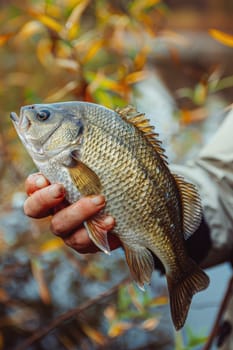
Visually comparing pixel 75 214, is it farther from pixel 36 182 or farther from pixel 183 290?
pixel 183 290

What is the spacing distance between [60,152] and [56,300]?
6.30ft

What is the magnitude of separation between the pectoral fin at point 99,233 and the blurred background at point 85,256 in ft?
2.46

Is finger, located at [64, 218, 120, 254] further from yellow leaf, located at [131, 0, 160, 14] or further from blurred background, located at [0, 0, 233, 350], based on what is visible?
yellow leaf, located at [131, 0, 160, 14]

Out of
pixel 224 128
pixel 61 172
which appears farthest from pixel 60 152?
pixel 224 128

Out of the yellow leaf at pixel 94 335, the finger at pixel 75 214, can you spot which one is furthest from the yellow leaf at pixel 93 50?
the yellow leaf at pixel 94 335

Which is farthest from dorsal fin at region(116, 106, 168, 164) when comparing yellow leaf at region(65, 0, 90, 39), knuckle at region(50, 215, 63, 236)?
yellow leaf at region(65, 0, 90, 39)

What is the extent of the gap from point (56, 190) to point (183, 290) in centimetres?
29

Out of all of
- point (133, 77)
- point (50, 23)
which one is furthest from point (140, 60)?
point (50, 23)

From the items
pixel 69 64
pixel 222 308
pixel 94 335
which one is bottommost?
pixel 94 335

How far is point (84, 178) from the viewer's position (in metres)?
1.06

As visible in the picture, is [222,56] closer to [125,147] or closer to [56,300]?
[56,300]

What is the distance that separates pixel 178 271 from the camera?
1141 millimetres

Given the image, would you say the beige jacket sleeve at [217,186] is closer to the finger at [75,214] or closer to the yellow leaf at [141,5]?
the finger at [75,214]

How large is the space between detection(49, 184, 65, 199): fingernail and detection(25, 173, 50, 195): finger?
0.04m
